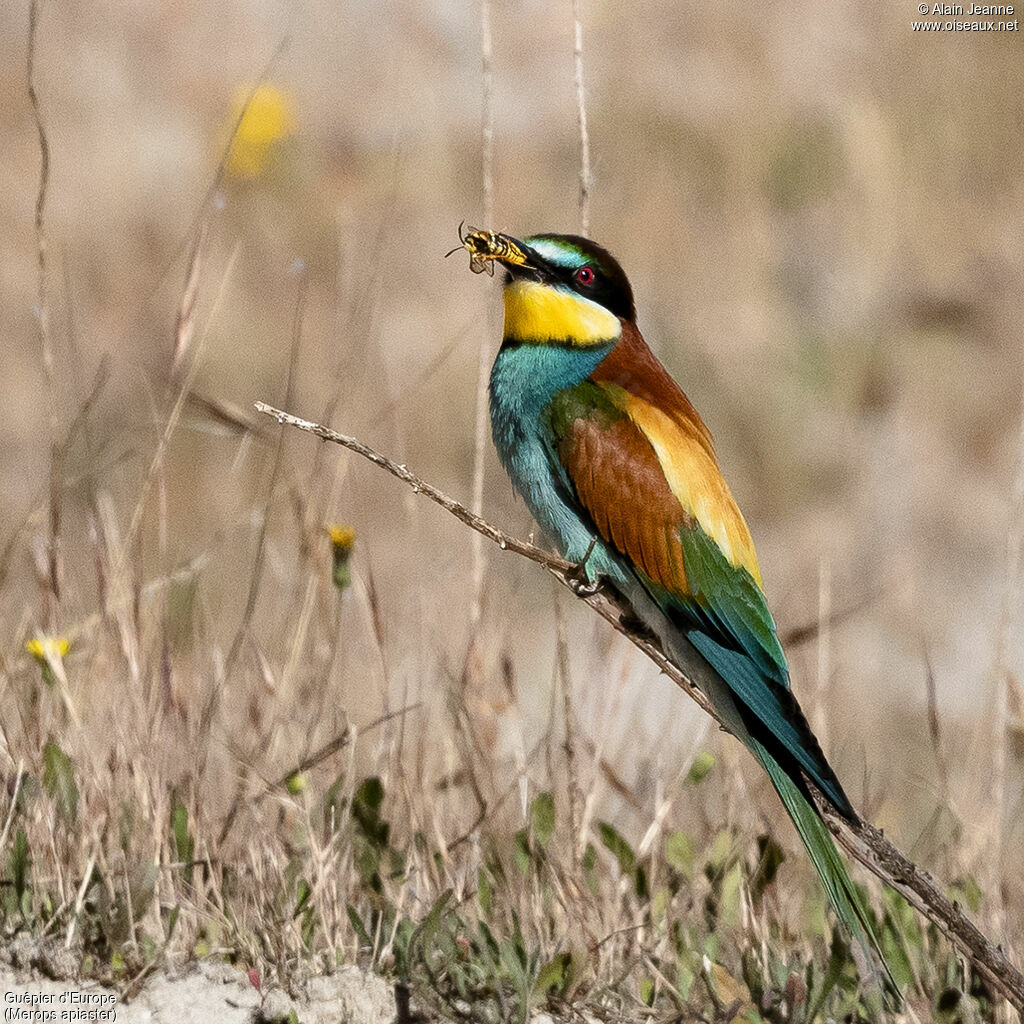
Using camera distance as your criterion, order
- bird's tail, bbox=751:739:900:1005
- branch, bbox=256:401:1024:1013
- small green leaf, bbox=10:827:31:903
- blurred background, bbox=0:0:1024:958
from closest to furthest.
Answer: branch, bbox=256:401:1024:1013, bird's tail, bbox=751:739:900:1005, small green leaf, bbox=10:827:31:903, blurred background, bbox=0:0:1024:958

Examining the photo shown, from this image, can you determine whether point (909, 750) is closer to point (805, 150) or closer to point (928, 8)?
point (805, 150)

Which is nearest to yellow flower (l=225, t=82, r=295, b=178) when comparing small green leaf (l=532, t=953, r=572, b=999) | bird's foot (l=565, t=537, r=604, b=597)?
bird's foot (l=565, t=537, r=604, b=597)

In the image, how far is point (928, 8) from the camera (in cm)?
555

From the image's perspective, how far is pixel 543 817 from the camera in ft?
6.76

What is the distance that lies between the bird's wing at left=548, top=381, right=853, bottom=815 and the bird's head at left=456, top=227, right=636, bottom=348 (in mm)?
146

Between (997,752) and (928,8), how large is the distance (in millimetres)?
4080

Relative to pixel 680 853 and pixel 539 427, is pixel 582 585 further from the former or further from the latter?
pixel 680 853

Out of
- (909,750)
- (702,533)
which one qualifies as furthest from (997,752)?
(909,750)

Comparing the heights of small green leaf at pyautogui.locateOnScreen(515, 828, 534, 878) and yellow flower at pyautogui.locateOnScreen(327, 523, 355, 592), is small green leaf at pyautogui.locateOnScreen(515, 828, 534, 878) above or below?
below

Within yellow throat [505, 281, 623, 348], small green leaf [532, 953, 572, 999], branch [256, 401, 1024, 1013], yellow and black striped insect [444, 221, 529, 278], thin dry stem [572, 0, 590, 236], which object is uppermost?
thin dry stem [572, 0, 590, 236]

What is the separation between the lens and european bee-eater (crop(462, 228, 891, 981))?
1887 mm

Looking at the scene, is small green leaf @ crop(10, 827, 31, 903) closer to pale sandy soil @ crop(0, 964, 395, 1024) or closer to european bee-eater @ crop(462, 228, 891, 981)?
pale sandy soil @ crop(0, 964, 395, 1024)

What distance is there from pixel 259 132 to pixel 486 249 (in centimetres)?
324

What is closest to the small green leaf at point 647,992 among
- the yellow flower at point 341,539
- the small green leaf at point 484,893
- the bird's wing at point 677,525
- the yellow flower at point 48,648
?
the small green leaf at point 484,893
